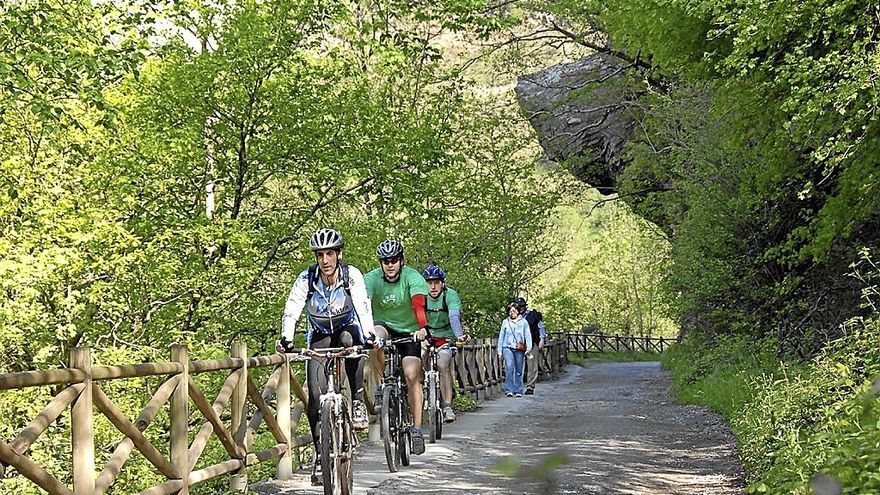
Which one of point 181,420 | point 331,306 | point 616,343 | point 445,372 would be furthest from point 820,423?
point 616,343

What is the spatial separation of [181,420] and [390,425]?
3006 mm

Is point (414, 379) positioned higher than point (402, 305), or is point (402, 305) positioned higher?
point (402, 305)

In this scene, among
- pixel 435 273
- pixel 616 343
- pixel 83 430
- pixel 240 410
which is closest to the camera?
pixel 83 430

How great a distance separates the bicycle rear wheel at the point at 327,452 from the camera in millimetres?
8461

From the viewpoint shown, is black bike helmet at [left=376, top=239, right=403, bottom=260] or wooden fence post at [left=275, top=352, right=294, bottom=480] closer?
wooden fence post at [left=275, top=352, right=294, bottom=480]

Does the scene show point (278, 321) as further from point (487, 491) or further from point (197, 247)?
point (487, 491)

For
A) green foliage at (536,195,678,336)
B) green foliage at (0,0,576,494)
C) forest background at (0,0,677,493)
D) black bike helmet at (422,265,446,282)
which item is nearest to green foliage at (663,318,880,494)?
black bike helmet at (422,265,446,282)

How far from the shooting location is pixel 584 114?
3856cm

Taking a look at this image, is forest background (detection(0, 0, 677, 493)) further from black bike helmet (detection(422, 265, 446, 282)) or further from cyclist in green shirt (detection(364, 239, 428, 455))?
cyclist in green shirt (detection(364, 239, 428, 455))

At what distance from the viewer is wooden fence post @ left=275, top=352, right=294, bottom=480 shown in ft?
34.1

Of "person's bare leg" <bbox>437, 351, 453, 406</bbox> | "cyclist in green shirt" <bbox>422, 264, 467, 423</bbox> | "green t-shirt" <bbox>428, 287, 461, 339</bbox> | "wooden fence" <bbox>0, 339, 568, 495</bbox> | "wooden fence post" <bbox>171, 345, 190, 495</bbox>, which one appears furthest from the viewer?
"person's bare leg" <bbox>437, 351, 453, 406</bbox>

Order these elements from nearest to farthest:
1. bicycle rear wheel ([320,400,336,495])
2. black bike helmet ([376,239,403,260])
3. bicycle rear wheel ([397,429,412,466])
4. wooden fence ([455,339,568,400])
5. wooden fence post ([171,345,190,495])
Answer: wooden fence post ([171,345,190,495]), bicycle rear wheel ([320,400,336,495]), bicycle rear wheel ([397,429,412,466]), black bike helmet ([376,239,403,260]), wooden fence ([455,339,568,400])

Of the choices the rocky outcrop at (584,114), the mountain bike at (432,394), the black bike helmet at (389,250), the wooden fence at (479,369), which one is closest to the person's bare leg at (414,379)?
the black bike helmet at (389,250)

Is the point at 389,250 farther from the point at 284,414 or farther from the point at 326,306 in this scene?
the point at 326,306
